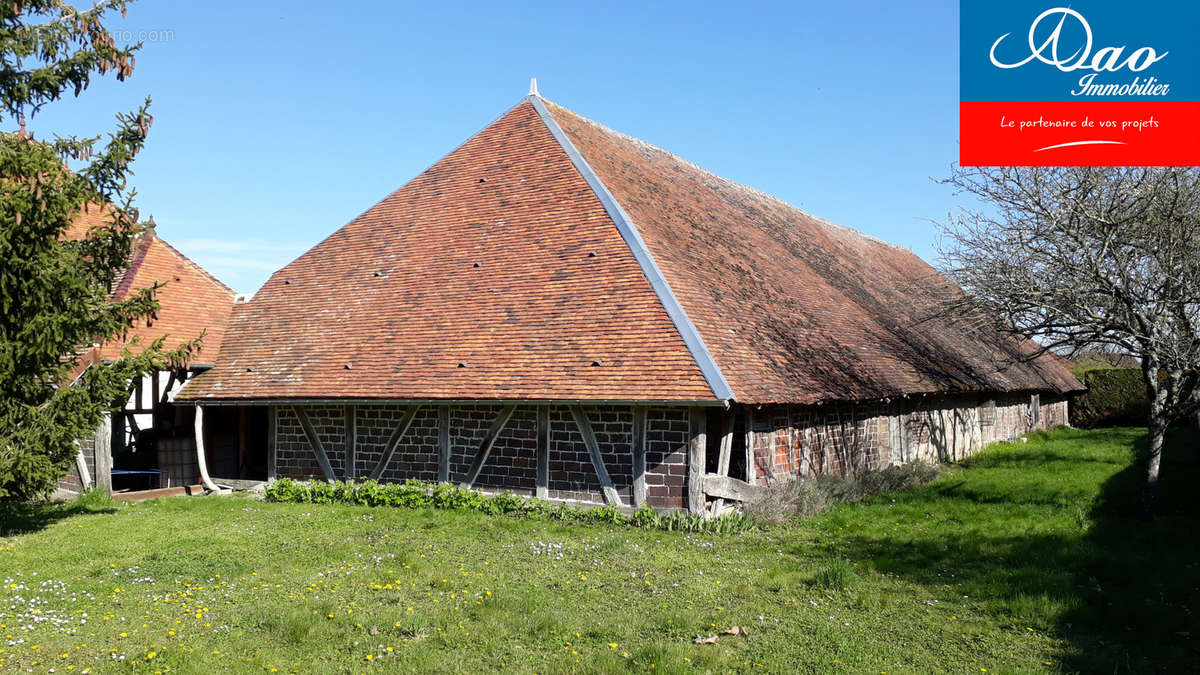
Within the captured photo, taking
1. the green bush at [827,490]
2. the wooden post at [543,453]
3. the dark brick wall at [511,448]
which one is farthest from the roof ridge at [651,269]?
the wooden post at [543,453]

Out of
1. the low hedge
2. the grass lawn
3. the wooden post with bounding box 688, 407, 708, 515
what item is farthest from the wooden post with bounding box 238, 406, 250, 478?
the wooden post with bounding box 688, 407, 708, 515

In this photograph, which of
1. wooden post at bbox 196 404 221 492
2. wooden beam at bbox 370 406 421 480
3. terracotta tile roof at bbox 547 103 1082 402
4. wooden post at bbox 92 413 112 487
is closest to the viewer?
terracotta tile roof at bbox 547 103 1082 402

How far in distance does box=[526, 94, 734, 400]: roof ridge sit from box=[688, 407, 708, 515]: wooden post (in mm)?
632

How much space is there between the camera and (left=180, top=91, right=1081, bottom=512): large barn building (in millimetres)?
11852

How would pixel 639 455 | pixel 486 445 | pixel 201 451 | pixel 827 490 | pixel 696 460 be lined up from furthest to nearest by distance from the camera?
pixel 201 451 → pixel 827 490 → pixel 486 445 → pixel 639 455 → pixel 696 460

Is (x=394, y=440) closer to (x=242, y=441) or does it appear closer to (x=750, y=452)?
(x=242, y=441)

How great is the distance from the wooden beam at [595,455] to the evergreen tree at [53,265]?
5.64 metres

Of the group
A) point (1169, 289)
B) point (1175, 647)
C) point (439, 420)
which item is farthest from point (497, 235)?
point (1175, 647)

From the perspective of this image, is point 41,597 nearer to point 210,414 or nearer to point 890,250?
point 210,414

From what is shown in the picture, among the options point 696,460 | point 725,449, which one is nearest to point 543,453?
point 696,460

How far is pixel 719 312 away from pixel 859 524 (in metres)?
3.71

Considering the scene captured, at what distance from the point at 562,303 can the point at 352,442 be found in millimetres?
4268

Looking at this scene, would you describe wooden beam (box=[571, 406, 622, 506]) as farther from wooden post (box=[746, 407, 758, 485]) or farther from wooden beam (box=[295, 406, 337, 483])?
wooden beam (box=[295, 406, 337, 483])

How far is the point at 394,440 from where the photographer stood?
13.8 m
